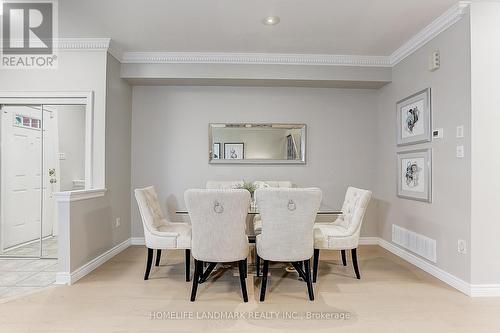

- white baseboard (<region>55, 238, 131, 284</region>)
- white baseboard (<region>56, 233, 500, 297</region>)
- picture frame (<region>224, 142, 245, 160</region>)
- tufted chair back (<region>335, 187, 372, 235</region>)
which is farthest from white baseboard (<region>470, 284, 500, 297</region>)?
white baseboard (<region>55, 238, 131, 284</region>)

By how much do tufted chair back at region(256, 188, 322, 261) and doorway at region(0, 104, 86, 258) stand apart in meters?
2.65

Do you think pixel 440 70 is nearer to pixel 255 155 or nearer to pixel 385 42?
pixel 385 42

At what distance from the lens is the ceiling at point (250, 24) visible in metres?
2.74

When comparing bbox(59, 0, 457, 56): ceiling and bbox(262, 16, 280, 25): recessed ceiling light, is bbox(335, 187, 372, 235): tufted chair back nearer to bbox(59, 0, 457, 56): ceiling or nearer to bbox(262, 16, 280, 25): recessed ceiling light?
bbox(59, 0, 457, 56): ceiling

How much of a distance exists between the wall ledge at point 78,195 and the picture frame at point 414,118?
3703 millimetres

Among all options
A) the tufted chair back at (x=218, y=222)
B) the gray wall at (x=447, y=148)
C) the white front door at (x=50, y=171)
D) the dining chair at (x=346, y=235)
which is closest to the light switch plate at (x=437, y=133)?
the gray wall at (x=447, y=148)

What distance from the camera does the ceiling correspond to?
8.99ft

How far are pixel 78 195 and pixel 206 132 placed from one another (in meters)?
1.94

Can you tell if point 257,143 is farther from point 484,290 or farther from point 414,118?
point 484,290

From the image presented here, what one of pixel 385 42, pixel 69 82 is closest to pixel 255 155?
pixel 385 42

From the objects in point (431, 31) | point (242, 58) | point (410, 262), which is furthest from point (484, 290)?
point (242, 58)

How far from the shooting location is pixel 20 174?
12.5 feet

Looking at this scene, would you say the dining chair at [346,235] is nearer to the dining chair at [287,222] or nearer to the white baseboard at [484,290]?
the dining chair at [287,222]

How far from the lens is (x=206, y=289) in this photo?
273cm
